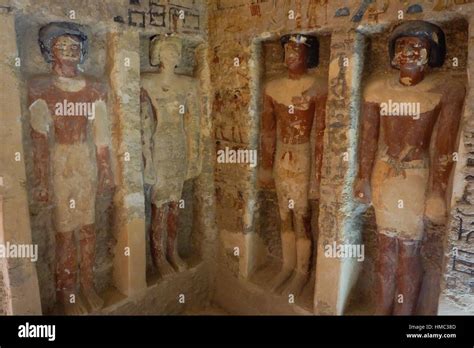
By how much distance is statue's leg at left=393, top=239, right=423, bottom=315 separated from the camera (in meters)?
3.22

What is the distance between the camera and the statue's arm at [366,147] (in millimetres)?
3229

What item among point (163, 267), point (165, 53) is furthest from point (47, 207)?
point (165, 53)

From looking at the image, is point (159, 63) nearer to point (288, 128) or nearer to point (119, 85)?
point (119, 85)

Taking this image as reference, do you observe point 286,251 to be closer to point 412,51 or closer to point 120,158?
point 120,158

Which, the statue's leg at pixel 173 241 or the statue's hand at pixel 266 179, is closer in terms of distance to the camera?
the statue's hand at pixel 266 179

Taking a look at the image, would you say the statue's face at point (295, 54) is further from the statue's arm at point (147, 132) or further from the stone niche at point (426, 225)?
the statue's arm at point (147, 132)

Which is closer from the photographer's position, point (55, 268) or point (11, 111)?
point (11, 111)

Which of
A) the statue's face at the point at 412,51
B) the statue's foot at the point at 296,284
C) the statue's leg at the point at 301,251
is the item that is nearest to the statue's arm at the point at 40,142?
the statue's leg at the point at 301,251

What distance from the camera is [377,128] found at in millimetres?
3256

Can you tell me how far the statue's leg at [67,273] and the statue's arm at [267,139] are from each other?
176 cm

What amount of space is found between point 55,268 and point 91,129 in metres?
1.17

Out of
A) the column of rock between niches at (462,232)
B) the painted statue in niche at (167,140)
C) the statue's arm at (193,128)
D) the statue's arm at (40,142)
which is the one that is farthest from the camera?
the statue's arm at (193,128)

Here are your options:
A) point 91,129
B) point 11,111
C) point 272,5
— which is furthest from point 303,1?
point 11,111

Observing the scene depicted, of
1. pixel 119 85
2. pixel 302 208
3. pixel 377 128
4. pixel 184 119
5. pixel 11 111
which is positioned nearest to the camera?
pixel 11 111
